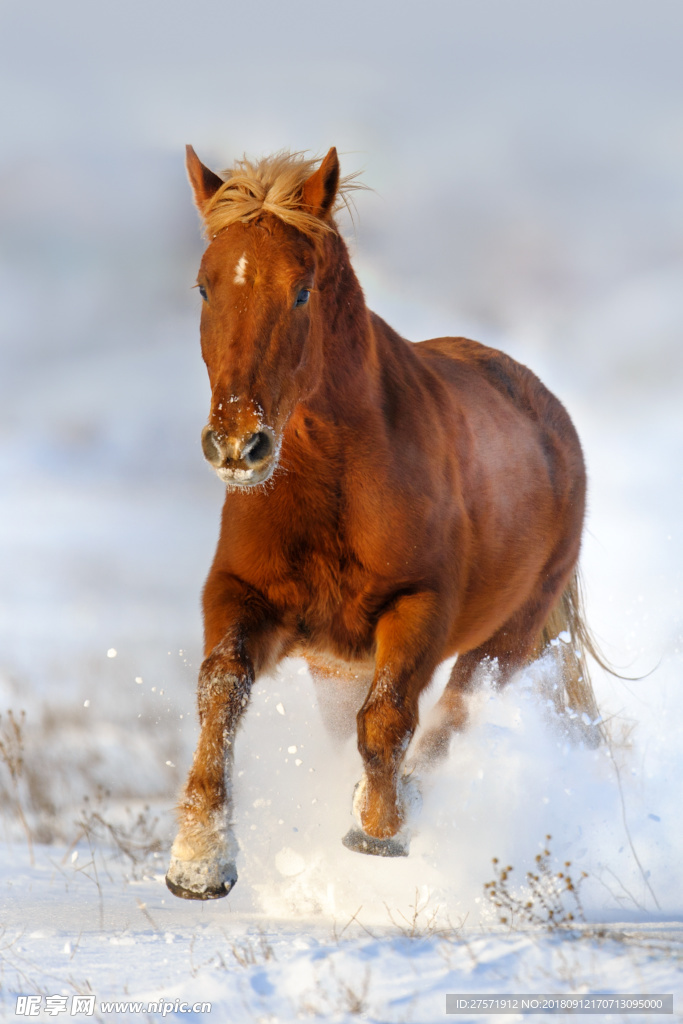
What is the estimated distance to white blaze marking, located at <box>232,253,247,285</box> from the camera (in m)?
3.32

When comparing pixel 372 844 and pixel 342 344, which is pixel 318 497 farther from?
pixel 372 844

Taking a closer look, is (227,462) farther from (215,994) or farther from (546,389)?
(546,389)

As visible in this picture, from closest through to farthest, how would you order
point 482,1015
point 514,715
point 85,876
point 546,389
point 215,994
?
point 482,1015 < point 215,994 < point 85,876 < point 514,715 < point 546,389

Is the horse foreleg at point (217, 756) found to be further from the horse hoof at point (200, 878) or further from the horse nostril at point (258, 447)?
the horse nostril at point (258, 447)

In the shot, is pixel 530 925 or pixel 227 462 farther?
pixel 530 925

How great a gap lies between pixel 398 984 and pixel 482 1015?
0.36 meters

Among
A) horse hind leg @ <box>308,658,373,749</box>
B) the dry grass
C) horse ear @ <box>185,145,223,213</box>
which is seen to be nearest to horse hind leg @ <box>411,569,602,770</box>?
horse hind leg @ <box>308,658,373,749</box>

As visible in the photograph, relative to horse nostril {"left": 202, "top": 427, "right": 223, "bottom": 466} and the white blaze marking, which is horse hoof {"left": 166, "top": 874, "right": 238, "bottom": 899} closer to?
horse nostril {"left": 202, "top": 427, "right": 223, "bottom": 466}

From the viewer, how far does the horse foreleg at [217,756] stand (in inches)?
124

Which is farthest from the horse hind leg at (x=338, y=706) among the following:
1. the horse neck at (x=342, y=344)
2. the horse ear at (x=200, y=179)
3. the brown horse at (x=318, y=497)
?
the horse ear at (x=200, y=179)

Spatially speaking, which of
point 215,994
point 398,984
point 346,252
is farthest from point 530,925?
point 346,252

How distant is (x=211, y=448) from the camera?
312 centimetres

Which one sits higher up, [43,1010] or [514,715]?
[514,715]

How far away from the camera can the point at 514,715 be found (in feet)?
19.7
